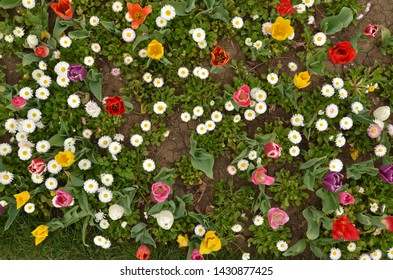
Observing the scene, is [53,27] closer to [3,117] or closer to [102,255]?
[3,117]

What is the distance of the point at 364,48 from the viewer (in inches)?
136

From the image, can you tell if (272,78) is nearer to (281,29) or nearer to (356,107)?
(281,29)

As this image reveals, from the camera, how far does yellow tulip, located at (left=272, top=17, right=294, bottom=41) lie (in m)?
3.02

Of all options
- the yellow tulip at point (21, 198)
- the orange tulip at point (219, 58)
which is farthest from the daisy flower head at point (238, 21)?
the yellow tulip at point (21, 198)

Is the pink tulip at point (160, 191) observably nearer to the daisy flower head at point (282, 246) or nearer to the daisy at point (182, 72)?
the daisy at point (182, 72)

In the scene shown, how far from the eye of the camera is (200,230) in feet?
10.7

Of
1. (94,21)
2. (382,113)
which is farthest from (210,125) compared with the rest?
(382,113)

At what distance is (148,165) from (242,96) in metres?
0.89

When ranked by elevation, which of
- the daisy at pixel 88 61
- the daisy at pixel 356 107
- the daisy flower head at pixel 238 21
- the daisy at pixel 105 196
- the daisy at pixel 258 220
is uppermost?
the daisy flower head at pixel 238 21

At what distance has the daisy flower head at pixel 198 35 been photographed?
3258 millimetres

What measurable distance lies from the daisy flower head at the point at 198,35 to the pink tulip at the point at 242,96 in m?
0.52

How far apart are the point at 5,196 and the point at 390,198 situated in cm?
297


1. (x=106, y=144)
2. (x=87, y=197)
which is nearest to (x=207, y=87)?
(x=106, y=144)

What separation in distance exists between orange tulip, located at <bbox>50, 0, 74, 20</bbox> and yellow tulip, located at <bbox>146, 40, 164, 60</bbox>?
0.62 m
